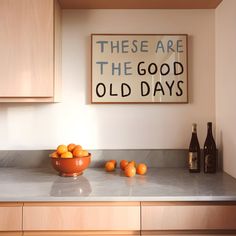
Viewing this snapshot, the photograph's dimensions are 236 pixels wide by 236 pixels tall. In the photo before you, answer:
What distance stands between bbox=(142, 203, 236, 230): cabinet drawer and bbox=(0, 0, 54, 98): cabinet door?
912 millimetres

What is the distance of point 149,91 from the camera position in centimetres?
196

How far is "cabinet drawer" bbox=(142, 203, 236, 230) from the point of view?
1.30 meters

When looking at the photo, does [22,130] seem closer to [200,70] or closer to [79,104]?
[79,104]

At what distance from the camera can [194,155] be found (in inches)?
71.7

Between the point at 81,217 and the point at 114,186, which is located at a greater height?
the point at 114,186

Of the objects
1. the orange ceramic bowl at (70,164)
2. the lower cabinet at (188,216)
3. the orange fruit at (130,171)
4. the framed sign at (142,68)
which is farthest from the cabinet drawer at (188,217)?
the framed sign at (142,68)

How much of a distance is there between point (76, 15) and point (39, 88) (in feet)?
2.17

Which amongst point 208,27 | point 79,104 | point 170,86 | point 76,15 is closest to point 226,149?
point 170,86

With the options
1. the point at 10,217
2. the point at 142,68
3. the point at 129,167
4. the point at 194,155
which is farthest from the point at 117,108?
the point at 10,217

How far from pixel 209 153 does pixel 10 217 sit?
4.15 ft

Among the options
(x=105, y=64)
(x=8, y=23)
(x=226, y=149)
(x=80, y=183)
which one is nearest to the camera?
(x=80, y=183)

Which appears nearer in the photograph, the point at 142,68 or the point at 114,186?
the point at 114,186

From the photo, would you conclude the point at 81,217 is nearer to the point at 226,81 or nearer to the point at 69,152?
the point at 69,152

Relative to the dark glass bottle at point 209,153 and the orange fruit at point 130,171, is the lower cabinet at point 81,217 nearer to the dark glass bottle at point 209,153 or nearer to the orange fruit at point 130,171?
the orange fruit at point 130,171
